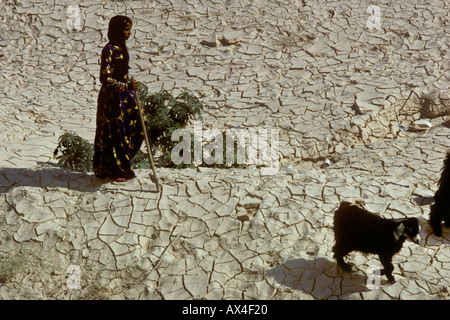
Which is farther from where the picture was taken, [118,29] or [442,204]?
[118,29]

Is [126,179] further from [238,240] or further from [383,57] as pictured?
[383,57]

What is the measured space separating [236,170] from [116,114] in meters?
1.37

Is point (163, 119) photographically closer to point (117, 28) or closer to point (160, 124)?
point (160, 124)

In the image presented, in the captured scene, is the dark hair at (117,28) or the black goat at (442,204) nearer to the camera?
the black goat at (442,204)

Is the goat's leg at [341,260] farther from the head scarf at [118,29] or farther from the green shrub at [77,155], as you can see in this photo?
the green shrub at [77,155]

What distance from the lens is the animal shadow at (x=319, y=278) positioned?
13.5 ft

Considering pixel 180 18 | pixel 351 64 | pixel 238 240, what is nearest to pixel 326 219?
pixel 238 240

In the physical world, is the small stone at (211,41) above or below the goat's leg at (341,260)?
above

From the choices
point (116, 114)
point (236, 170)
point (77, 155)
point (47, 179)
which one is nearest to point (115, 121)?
point (116, 114)

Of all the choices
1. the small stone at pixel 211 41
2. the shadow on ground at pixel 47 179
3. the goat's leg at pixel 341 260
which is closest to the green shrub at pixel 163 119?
the shadow on ground at pixel 47 179

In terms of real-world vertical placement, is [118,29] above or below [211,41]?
below

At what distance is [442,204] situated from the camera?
4.67 meters

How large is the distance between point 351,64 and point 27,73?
4.95 metres

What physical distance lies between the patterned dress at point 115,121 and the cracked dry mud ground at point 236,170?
0.21 m
